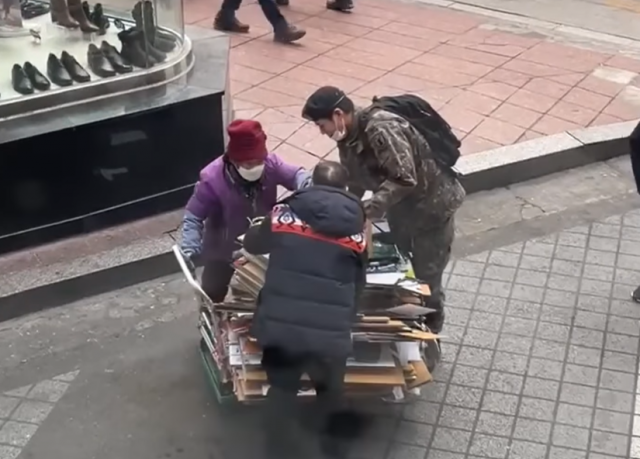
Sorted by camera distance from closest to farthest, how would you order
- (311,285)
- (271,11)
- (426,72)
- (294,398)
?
(311,285) < (294,398) < (426,72) < (271,11)

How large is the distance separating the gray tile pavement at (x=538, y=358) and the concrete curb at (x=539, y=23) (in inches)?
150

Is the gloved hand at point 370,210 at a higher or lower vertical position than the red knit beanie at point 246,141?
lower

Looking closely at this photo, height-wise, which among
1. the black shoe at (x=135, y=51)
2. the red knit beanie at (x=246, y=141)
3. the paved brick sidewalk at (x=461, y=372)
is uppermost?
the red knit beanie at (x=246, y=141)

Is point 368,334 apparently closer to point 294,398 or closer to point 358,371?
point 358,371

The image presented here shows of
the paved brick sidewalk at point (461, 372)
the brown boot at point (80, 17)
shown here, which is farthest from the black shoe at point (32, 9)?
the paved brick sidewalk at point (461, 372)

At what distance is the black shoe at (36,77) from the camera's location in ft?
18.8

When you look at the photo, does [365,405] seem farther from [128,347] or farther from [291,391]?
[128,347]

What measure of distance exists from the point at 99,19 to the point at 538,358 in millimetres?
3537

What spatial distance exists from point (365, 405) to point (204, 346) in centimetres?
82

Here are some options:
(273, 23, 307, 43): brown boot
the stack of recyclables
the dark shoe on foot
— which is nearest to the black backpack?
the stack of recyclables

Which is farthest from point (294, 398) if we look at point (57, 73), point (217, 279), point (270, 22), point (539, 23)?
point (539, 23)

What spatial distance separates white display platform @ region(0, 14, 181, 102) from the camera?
5.95 metres

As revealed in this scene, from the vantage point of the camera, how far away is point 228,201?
171 inches

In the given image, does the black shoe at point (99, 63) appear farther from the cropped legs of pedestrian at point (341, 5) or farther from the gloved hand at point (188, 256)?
the cropped legs of pedestrian at point (341, 5)
